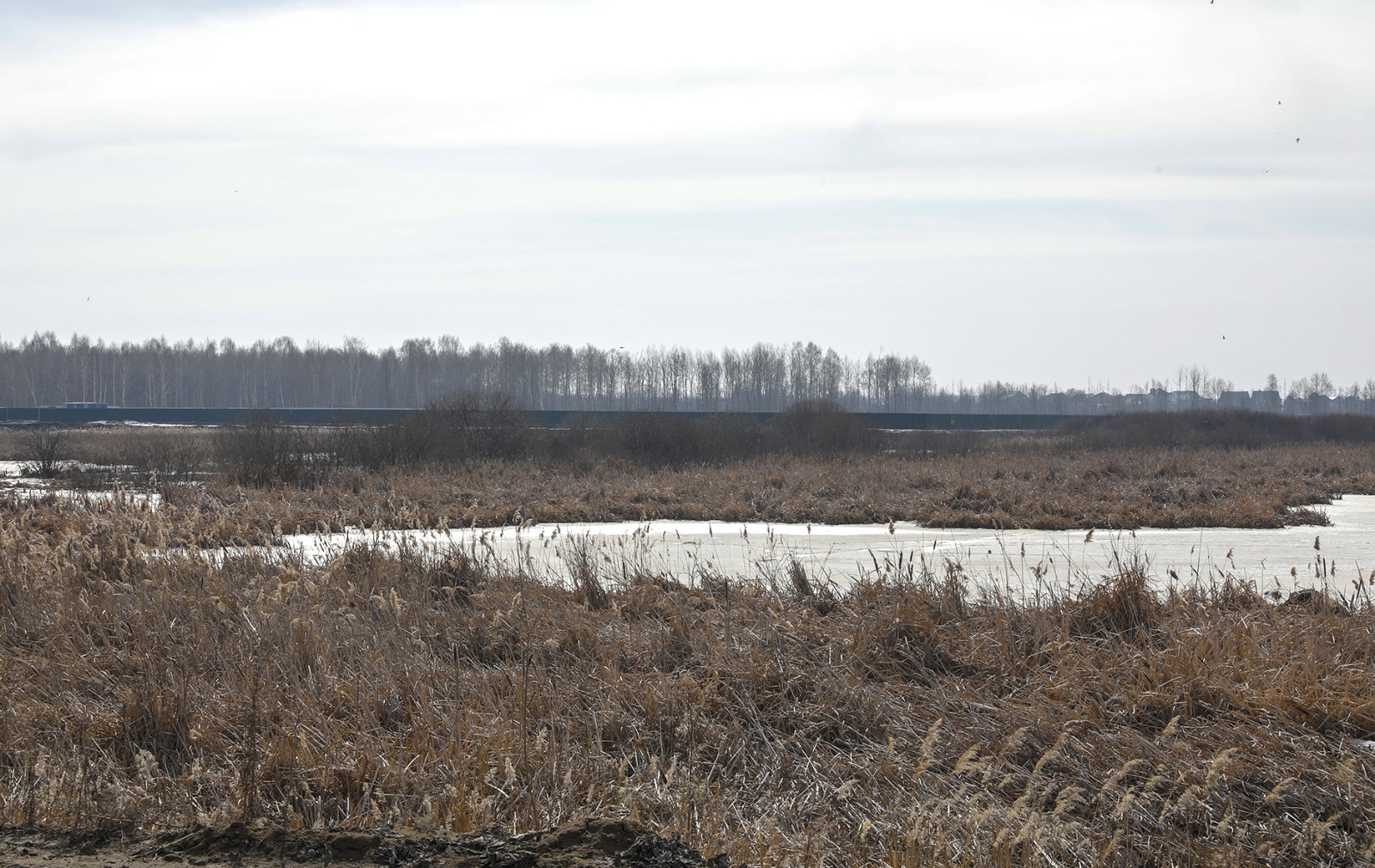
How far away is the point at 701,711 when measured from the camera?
5.82 metres

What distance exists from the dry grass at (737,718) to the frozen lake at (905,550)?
4.70 feet

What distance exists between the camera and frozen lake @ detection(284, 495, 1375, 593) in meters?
10.3

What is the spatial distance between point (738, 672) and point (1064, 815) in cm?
220

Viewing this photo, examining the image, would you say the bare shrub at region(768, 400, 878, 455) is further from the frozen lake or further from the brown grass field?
the brown grass field

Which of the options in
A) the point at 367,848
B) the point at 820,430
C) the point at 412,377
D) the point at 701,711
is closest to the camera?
the point at 367,848

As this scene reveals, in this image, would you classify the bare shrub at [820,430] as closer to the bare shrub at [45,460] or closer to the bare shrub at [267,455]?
the bare shrub at [267,455]

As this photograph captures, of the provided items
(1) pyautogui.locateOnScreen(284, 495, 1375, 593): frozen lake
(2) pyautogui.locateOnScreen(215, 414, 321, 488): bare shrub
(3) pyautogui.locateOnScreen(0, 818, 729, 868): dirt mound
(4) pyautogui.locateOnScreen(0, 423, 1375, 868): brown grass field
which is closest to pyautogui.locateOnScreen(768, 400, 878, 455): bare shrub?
(2) pyautogui.locateOnScreen(215, 414, 321, 488): bare shrub

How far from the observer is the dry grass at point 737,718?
14.5ft

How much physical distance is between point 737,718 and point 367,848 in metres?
2.46

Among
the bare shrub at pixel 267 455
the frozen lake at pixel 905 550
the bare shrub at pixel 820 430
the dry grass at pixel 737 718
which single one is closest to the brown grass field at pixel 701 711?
the dry grass at pixel 737 718

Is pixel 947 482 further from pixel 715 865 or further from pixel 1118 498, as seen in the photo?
pixel 715 865

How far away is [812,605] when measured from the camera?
832 cm

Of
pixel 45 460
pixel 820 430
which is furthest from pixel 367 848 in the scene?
pixel 820 430

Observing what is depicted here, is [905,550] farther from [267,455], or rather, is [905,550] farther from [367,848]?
[267,455]
